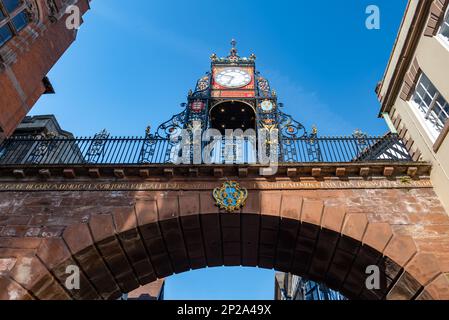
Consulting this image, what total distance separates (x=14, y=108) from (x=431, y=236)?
473 inches

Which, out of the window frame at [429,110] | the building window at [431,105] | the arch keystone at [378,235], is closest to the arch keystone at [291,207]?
the arch keystone at [378,235]

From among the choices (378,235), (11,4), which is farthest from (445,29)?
(11,4)

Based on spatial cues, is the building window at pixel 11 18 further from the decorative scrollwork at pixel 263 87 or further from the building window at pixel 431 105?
the building window at pixel 431 105

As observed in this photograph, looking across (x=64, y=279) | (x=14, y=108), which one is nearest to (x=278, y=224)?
(x=64, y=279)

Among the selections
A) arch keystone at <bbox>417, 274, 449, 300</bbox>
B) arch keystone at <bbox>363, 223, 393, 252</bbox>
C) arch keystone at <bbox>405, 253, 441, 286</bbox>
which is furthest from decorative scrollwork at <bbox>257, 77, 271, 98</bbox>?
arch keystone at <bbox>417, 274, 449, 300</bbox>

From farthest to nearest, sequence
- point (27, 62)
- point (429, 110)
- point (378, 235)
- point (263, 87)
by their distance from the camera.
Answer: point (263, 87)
point (27, 62)
point (429, 110)
point (378, 235)

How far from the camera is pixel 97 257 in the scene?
780 cm

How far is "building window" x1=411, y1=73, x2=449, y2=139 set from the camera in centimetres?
873

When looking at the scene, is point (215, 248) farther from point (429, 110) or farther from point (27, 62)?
point (27, 62)

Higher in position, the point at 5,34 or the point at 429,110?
the point at 5,34

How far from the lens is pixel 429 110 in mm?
9227

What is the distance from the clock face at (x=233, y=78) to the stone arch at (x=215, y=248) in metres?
6.01

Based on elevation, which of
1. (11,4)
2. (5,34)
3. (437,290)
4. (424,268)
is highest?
(11,4)

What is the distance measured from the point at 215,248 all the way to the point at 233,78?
7.23m
